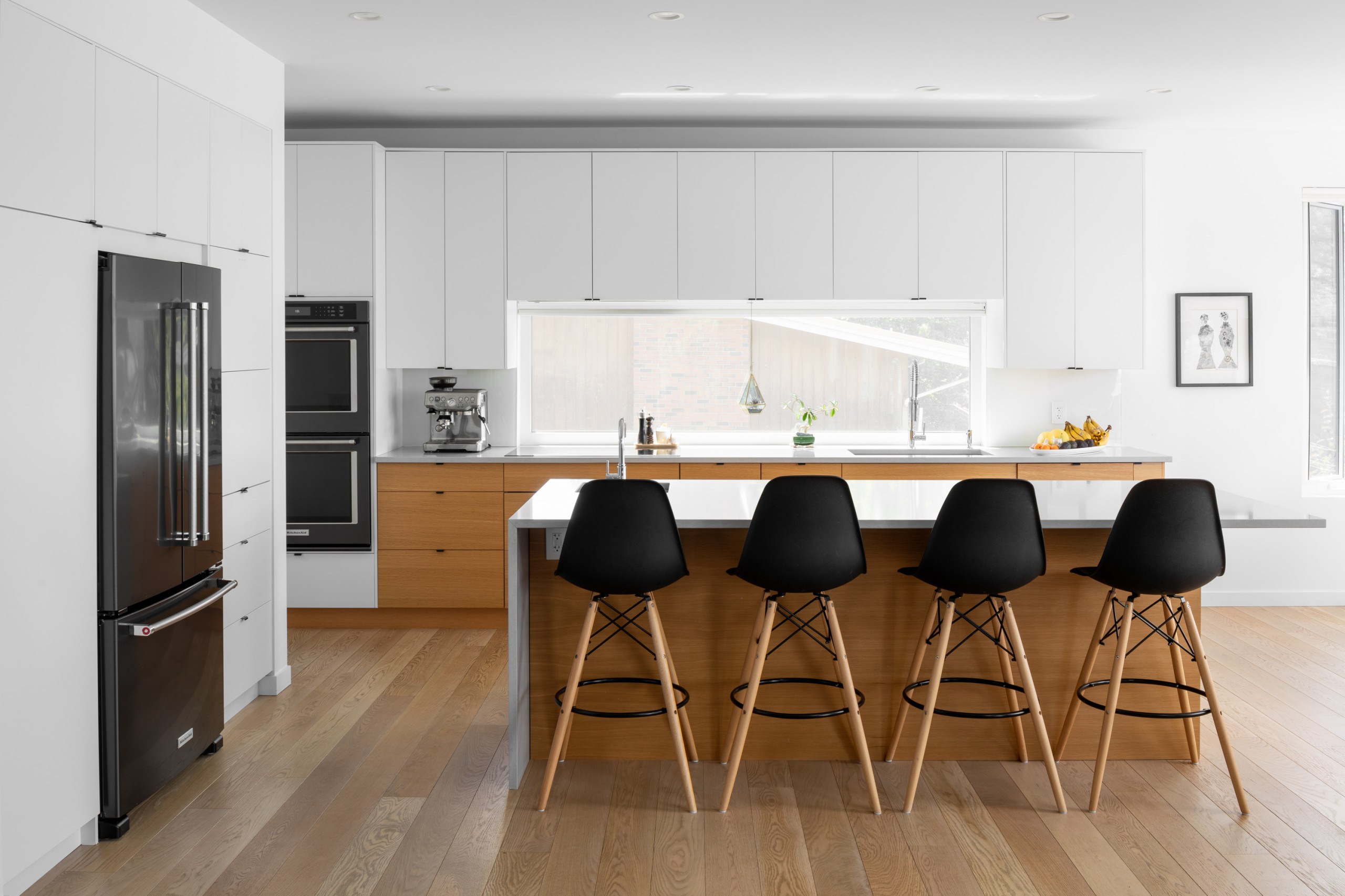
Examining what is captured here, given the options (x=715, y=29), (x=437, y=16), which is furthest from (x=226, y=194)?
(x=715, y=29)

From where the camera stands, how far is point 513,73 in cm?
468

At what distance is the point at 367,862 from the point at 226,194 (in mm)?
2421

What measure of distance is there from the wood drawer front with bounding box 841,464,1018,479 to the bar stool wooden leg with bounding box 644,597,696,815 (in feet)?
8.01

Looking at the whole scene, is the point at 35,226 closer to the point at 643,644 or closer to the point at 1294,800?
the point at 643,644

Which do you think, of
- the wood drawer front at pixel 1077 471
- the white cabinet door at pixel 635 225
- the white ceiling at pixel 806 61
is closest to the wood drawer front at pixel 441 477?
the white cabinet door at pixel 635 225

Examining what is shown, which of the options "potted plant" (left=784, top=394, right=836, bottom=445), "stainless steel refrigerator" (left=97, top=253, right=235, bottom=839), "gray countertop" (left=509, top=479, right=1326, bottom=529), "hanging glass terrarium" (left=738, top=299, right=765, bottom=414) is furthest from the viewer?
"potted plant" (left=784, top=394, right=836, bottom=445)

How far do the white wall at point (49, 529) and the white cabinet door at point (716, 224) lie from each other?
3.00m

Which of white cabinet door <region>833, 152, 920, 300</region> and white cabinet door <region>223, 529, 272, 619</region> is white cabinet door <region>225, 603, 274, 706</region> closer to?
white cabinet door <region>223, 529, 272, 619</region>

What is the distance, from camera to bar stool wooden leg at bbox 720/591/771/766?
323 centimetres

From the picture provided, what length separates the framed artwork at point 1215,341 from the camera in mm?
5852

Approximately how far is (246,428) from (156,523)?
2.84ft

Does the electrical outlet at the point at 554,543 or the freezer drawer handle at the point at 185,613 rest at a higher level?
the electrical outlet at the point at 554,543

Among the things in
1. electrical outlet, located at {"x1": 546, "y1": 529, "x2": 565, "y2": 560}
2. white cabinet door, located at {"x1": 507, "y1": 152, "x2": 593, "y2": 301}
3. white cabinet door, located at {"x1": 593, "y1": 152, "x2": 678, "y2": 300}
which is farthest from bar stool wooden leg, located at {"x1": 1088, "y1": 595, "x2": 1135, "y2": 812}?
white cabinet door, located at {"x1": 507, "y1": 152, "x2": 593, "y2": 301}

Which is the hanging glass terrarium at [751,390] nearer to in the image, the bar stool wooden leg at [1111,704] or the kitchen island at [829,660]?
the kitchen island at [829,660]
